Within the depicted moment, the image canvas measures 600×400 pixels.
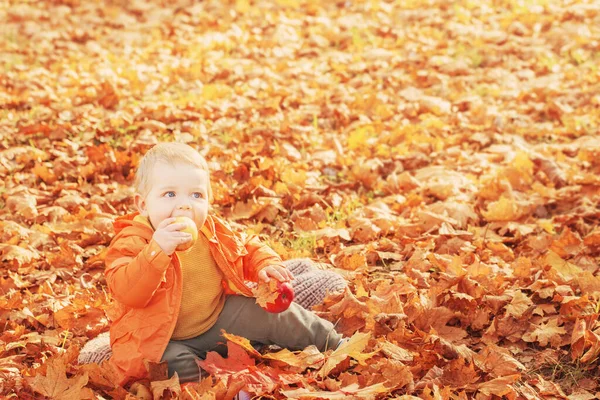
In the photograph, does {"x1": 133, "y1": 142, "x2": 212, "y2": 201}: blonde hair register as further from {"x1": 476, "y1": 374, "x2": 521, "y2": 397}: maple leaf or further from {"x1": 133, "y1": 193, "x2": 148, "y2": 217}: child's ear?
{"x1": 476, "y1": 374, "x2": 521, "y2": 397}: maple leaf

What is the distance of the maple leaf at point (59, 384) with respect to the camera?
249 centimetres

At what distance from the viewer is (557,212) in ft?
13.6

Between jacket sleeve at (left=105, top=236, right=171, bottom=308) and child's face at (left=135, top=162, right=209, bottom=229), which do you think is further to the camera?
child's face at (left=135, top=162, right=209, bottom=229)

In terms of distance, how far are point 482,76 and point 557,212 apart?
8.45 feet

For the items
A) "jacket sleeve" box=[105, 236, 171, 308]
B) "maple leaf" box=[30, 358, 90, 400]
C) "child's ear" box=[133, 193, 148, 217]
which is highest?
"child's ear" box=[133, 193, 148, 217]

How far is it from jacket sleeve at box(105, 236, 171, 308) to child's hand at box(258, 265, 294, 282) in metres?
0.40

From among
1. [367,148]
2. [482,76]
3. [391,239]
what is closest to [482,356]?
[391,239]

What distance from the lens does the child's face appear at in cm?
257

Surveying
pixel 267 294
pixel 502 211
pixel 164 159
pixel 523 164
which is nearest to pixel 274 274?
pixel 267 294

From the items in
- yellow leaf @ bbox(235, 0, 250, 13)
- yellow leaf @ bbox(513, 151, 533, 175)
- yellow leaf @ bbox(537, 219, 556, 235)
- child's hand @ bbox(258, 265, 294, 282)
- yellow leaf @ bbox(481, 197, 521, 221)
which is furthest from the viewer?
yellow leaf @ bbox(235, 0, 250, 13)

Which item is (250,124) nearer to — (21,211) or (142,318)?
(21,211)

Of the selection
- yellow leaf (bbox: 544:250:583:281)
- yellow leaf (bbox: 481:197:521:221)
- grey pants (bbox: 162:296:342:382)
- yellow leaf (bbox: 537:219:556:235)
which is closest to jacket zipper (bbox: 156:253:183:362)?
grey pants (bbox: 162:296:342:382)

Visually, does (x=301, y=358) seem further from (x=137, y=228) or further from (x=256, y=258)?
(x=137, y=228)

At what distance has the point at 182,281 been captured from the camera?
2666 mm
